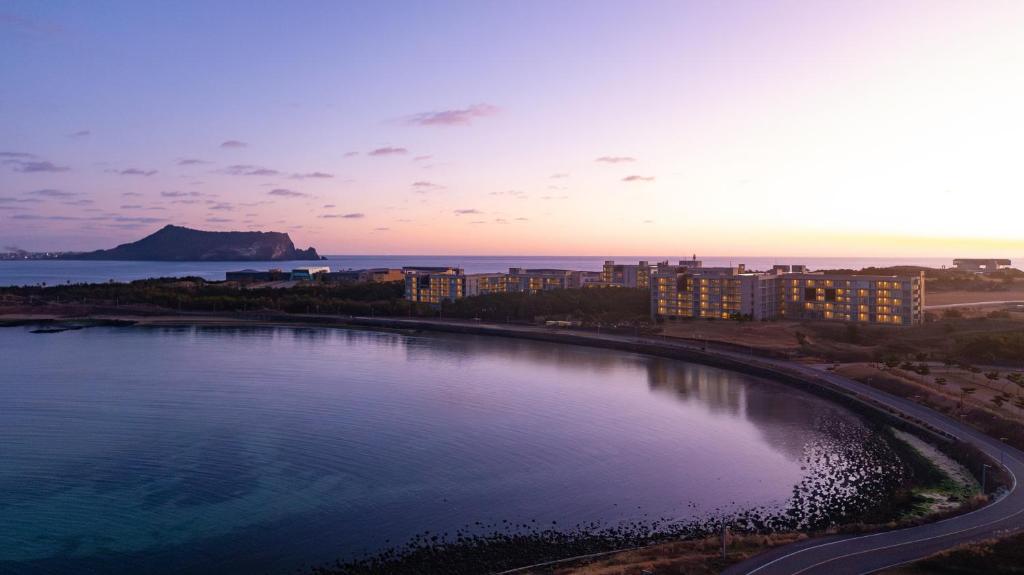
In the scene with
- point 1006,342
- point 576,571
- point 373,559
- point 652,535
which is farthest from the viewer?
point 1006,342

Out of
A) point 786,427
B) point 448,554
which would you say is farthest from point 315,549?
point 786,427

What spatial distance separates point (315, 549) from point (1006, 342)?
41.0 m

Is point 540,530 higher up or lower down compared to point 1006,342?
lower down

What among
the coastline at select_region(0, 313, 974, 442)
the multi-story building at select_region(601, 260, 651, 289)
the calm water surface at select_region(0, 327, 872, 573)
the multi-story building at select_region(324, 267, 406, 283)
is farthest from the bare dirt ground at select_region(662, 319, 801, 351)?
the multi-story building at select_region(324, 267, 406, 283)

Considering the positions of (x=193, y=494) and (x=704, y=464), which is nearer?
(x=193, y=494)

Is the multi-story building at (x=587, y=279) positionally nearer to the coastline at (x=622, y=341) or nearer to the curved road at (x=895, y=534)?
the coastline at (x=622, y=341)

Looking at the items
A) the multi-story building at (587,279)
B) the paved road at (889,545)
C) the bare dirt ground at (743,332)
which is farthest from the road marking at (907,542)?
the multi-story building at (587,279)

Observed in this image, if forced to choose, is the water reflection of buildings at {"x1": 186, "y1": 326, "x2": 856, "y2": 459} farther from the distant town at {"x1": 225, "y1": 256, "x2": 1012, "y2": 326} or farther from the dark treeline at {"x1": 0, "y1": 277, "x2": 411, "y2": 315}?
the distant town at {"x1": 225, "y1": 256, "x2": 1012, "y2": 326}

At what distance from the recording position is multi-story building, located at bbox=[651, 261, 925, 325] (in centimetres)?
5316

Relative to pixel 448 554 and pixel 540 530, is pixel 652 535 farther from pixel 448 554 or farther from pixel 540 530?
pixel 448 554

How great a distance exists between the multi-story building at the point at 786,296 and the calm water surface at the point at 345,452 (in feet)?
52.7

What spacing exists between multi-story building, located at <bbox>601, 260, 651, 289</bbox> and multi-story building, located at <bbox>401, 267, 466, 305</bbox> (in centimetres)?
1880

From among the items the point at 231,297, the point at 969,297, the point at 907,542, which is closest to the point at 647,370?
the point at 907,542

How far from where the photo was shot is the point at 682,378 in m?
40.0
